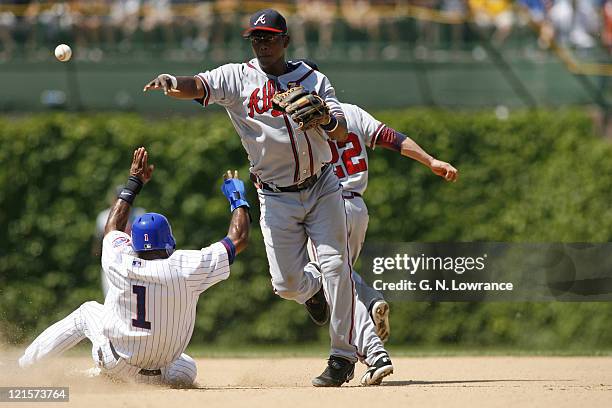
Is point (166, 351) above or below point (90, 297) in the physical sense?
above

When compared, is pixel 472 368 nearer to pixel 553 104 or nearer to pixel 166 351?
pixel 166 351

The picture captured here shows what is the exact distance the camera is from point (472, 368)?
31.5ft

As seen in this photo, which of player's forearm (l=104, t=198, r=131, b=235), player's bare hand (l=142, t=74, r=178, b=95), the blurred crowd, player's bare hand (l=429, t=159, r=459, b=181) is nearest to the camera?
player's bare hand (l=142, t=74, r=178, b=95)

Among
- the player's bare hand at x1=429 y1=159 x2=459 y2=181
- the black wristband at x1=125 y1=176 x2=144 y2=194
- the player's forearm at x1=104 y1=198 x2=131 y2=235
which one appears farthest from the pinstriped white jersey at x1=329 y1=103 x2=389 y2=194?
the player's forearm at x1=104 y1=198 x2=131 y2=235

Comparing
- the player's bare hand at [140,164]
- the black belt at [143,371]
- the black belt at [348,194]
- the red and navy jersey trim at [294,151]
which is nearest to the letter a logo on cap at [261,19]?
the red and navy jersey trim at [294,151]

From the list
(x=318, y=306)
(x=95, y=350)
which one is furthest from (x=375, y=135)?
(x=95, y=350)

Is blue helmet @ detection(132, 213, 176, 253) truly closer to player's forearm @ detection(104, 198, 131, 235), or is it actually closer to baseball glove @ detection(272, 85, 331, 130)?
player's forearm @ detection(104, 198, 131, 235)

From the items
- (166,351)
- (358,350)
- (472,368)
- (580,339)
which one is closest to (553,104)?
(580,339)

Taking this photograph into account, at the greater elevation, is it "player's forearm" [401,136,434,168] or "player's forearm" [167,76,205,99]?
"player's forearm" [167,76,205,99]

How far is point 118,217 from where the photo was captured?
7.31m

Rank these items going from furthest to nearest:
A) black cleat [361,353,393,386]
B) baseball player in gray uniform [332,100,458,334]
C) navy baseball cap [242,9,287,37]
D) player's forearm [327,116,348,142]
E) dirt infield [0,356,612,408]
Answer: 1. baseball player in gray uniform [332,100,458,334]
2. black cleat [361,353,393,386]
3. navy baseball cap [242,9,287,37]
4. player's forearm [327,116,348,142]
5. dirt infield [0,356,612,408]

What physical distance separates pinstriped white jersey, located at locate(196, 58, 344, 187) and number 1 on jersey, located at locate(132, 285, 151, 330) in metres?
1.18

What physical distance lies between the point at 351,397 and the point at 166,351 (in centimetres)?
143

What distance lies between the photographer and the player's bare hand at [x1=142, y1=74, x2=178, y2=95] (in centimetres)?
649
